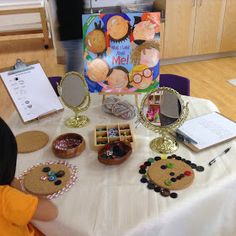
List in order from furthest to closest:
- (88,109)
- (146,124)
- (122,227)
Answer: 1. (88,109)
2. (146,124)
3. (122,227)

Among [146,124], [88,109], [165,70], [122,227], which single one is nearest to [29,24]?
[165,70]

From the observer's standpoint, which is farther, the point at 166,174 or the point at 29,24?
the point at 29,24

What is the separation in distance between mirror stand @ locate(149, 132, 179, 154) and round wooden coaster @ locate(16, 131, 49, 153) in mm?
446

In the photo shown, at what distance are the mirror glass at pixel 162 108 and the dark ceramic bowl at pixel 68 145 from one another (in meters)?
0.29

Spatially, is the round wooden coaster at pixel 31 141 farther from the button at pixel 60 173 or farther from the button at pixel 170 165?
the button at pixel 170 165

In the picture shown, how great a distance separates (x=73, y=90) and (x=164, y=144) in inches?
19.4

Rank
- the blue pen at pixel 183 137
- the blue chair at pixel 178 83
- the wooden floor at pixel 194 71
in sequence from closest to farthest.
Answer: the blue pen at pixel 183 137 → the blue chair at pixel 178 83 → the wooden floor at pixel 194 71

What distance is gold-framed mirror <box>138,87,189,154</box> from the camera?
3.65 feet

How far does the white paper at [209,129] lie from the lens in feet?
3.70

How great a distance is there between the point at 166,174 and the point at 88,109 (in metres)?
0.61

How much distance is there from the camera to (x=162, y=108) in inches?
46.0

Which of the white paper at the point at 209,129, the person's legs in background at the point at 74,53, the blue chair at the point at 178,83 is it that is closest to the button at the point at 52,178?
the white paper at the point at 209,129

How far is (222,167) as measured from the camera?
1.01 m

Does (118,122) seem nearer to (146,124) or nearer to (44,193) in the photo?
(146,124)
